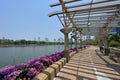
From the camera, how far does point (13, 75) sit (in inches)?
226

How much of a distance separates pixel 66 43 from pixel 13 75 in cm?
731

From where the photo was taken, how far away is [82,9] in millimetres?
Result: 11734

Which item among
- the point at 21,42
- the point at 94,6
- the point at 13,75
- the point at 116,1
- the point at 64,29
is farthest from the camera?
the point at 21,42

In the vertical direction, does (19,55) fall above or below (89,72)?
below

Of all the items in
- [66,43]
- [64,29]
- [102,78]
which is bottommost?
[102,78]

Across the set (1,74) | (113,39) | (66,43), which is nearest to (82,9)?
(66,43)

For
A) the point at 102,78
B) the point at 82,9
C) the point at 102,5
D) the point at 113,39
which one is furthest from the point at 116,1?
the point at 113,39

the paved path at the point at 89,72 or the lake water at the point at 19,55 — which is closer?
the paved path at the point at 89,72

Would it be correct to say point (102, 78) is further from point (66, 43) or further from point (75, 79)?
point (66, 43)

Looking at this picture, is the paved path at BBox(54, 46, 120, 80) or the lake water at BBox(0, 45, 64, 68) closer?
the paved path at BBox(54, 46, 120, 80)

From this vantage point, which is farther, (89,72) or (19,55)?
(19,55)

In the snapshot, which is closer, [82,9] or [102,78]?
[102,78]

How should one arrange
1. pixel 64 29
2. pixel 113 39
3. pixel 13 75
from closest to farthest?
pixel 13 75 < pixel 64 29 < pixel 113 39

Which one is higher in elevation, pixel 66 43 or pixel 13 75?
pixel 66 43
